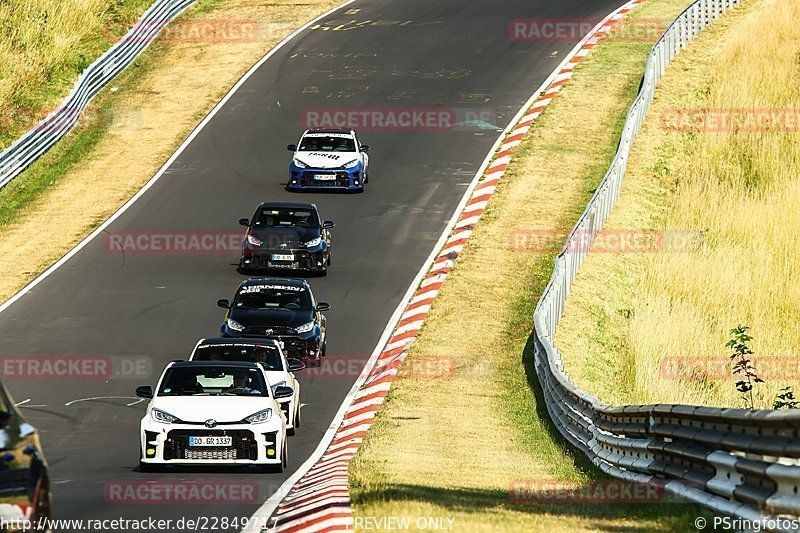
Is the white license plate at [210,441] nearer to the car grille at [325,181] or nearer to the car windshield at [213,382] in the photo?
the car windshield at [213,382]

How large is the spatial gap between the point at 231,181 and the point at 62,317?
11445 millimetres

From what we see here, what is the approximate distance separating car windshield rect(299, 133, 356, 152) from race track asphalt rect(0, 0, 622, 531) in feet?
4.24

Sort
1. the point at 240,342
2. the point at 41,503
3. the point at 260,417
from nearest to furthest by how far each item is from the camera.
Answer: the point at 41,503, the point at 260,417, the point at 240,342

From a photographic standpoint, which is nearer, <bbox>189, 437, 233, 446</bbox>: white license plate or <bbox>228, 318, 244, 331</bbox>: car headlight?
<bbox>189, 437, 233, 446</bbox>: white license plate

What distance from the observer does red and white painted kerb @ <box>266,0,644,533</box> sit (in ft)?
41.6

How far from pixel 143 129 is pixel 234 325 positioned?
20927 mm

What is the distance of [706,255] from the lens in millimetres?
36438

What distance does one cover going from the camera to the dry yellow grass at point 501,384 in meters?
12.8

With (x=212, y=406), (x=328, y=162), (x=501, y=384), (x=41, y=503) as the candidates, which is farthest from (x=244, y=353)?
(x=328, y=162)

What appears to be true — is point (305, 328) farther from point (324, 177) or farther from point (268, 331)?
point (324, 177)

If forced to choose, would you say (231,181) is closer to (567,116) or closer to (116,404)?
(567,116)

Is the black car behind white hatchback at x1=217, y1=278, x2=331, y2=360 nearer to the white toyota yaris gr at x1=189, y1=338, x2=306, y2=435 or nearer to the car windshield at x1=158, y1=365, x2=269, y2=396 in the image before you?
the white toyota yaris gr at x1=189, y1=338, x2=306, y2=435

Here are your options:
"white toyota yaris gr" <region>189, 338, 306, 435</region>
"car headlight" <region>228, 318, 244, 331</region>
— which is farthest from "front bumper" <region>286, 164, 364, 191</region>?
"white toyota yaris gr" <region>189, 338, 306, 435</region>

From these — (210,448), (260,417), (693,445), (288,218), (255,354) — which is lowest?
(288,218)
